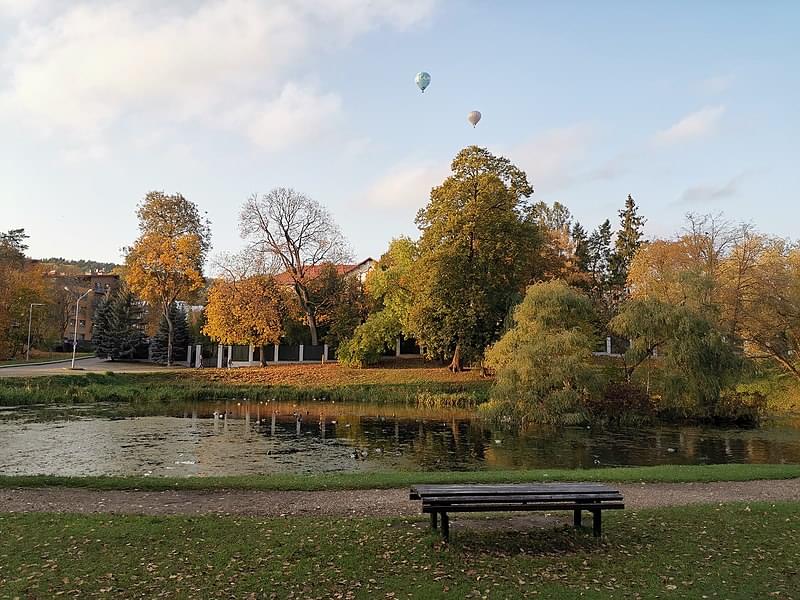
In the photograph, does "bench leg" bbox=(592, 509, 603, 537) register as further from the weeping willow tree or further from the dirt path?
the weeping willow tree

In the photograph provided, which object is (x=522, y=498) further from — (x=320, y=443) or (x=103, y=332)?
(x=103, y=332)

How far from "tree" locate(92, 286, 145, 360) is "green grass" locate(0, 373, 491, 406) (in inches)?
692

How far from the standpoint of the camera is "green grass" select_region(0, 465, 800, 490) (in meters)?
12.9

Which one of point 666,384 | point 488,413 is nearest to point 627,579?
point 488,413

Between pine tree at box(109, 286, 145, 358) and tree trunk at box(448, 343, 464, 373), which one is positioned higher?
pine tree at box(109, 286, 145, 358)

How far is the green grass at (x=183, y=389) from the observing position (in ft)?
119

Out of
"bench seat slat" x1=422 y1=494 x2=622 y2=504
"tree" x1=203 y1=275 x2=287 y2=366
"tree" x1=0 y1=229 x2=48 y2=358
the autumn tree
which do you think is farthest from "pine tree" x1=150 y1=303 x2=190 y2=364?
"bench seat slat" x1=422 y1=494 x2=622 y2=504

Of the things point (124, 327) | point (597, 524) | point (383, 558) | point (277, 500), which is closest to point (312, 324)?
point (124, 327)

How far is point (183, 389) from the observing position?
134 feet

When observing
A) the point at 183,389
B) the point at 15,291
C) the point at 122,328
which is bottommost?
the point at 183,389

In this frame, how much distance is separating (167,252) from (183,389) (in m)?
16.1

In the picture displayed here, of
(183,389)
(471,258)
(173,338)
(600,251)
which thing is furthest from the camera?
(600,251)

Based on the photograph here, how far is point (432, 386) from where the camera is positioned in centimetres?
4244

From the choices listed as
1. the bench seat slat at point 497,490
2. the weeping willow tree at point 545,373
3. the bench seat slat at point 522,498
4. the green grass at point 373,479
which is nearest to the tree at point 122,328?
the weeping willow tree at point 545,373
